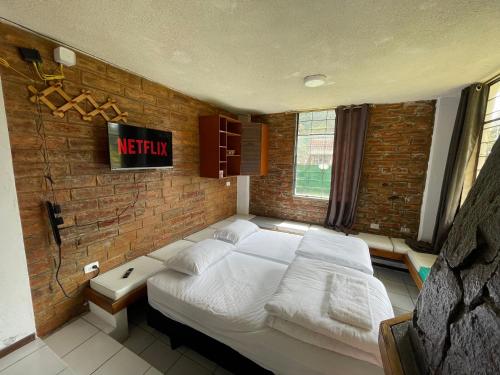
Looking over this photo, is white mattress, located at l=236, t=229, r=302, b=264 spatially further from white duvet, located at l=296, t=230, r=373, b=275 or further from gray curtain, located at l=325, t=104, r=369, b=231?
gray curtain, located at l=325, t=104, r=369, b=231

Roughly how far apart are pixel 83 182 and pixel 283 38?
202 cm

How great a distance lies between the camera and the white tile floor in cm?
137

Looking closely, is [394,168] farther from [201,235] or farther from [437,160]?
[201,235]

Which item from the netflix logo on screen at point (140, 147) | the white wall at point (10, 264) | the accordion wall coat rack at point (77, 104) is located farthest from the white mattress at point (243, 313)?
the accordion wall coat rack at point (77, 104)

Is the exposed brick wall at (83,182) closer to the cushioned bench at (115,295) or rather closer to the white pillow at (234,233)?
the cushioned bench at (115,295)

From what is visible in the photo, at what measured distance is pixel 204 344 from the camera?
1.57m

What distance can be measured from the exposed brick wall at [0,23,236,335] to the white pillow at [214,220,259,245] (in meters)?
0.69

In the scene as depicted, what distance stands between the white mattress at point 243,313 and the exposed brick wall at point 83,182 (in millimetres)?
680

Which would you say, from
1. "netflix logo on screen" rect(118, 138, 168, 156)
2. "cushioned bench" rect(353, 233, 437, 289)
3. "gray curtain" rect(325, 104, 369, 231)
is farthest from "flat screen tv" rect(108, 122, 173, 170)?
"cushioned bench" rect(353, 233, 437, 289)

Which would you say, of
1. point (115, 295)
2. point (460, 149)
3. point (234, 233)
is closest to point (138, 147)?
point (115, 295)

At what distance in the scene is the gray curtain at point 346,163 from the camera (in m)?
3.07

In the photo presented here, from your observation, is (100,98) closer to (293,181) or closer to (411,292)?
(293,181)

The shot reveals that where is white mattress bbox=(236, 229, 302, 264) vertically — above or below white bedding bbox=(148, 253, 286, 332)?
above

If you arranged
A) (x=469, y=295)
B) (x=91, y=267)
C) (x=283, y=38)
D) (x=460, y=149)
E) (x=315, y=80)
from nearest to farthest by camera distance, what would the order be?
1. (x=469, y=295)
2. (x=283, y=38)
3. (x=91, y=267)
4. (x=315, y=80)
5. (x=460, y=149)
